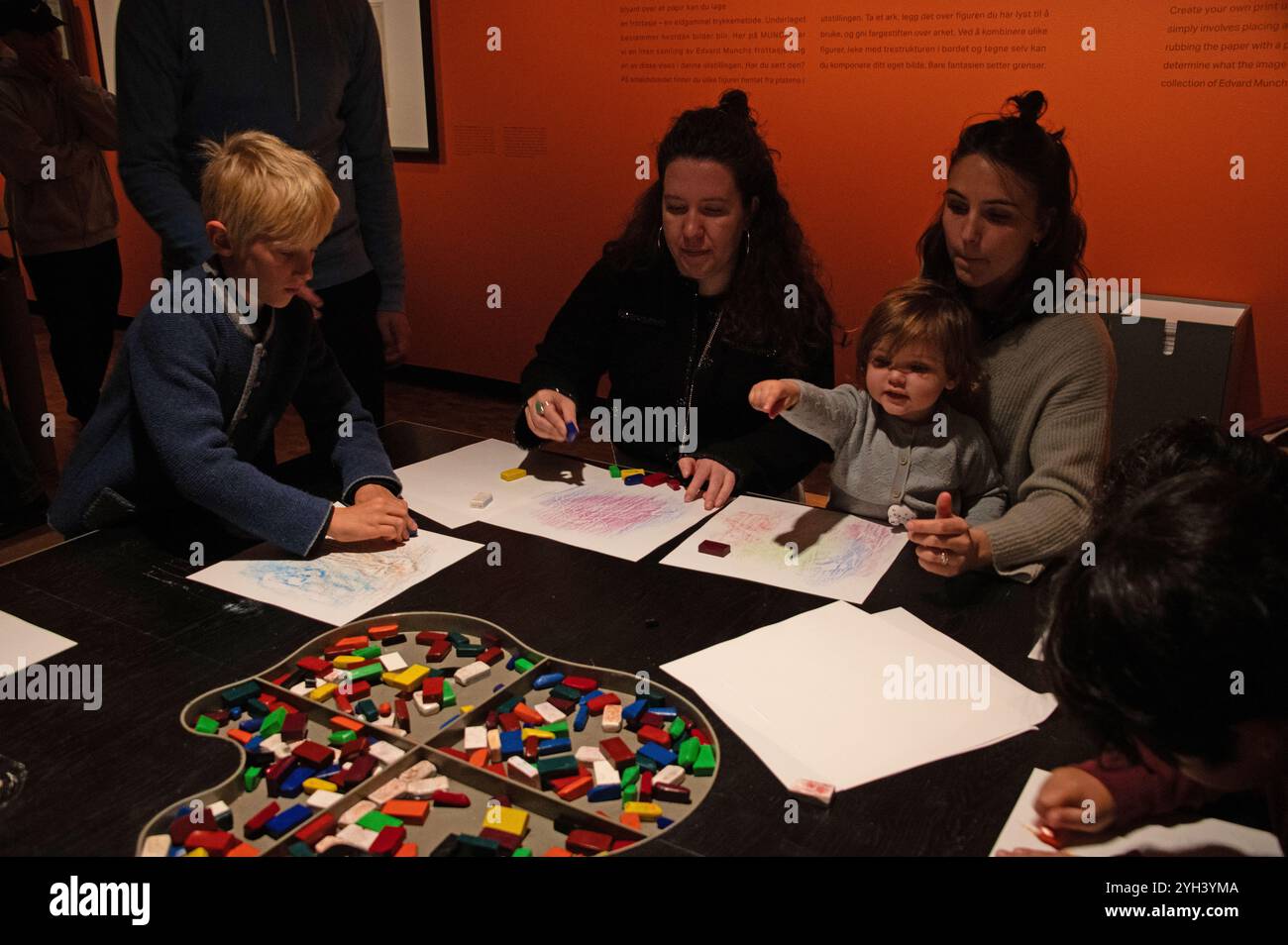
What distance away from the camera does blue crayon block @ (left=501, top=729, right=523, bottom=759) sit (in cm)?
110

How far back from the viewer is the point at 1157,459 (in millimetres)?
1150

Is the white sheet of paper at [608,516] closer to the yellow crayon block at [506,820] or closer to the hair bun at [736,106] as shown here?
the yellow crayon block at [506,820]

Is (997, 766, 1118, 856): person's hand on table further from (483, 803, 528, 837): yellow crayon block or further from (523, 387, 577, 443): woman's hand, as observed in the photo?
(523, 387, 577, 443): woman's hand

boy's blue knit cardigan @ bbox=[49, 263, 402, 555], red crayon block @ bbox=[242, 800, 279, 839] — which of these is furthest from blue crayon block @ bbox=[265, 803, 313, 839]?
boy's blue knit cardigan @ bbox=[49, 263, 402, 555]

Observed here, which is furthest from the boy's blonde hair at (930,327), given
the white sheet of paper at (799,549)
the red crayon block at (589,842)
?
the red crayon block at (589,842)

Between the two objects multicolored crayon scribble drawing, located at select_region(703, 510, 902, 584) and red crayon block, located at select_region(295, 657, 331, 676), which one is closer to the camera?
red crayon block, located at select_region(295, 657, 331, 676)

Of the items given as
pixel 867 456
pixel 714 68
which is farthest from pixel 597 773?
pixel 714 68

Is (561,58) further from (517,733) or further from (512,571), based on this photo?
(517,733)

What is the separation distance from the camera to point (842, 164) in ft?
12.4

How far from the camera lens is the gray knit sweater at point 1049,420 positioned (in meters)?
1.55

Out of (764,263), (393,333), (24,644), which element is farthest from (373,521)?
(393,333)

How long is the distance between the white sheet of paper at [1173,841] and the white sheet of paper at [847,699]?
133 mm

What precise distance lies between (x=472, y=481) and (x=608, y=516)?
31cm

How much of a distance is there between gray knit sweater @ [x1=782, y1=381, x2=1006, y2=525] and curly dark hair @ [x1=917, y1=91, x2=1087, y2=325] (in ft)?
0.90
